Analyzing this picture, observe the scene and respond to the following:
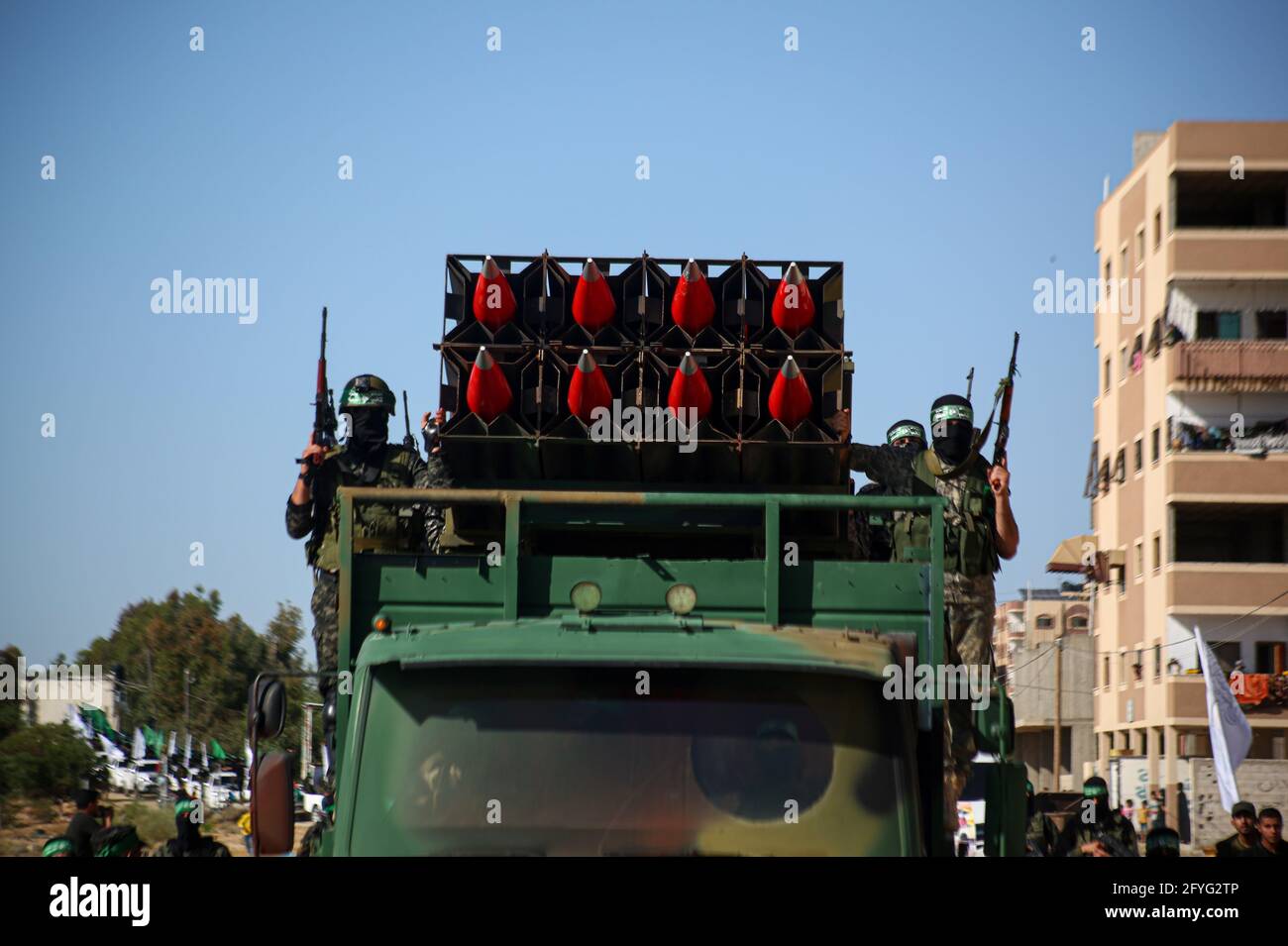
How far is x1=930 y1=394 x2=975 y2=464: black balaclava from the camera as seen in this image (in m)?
9.60

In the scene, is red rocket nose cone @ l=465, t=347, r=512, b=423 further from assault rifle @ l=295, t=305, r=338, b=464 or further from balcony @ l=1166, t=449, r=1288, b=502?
balcony @ l=1166, t=449, r=1288, b=502

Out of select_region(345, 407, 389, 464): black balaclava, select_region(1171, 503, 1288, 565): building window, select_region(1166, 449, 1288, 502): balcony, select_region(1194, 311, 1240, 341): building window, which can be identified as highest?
select_region(1194, 311, 1240, 341): building window

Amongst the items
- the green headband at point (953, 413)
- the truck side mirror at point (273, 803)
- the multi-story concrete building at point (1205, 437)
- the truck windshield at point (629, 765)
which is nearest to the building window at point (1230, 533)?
the multi-story concrete building at point (1205, 437)

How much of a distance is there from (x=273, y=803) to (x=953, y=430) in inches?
186

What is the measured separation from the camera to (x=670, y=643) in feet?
20.5

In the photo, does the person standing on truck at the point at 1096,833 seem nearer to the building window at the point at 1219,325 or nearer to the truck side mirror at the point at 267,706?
the truck side mirror at the point at 267,706

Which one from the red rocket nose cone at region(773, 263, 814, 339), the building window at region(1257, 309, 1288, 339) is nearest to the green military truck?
the red rocket nose cone at region(773, 263, 814, 339)

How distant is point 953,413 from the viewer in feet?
31.5

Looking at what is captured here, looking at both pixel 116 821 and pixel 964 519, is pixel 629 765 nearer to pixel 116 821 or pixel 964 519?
pixel 964 519

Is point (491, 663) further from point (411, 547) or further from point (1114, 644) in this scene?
point (1114, 644)

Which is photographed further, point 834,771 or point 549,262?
point 549,262

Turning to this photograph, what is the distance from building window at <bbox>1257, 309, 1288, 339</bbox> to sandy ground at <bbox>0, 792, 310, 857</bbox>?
33.5m
